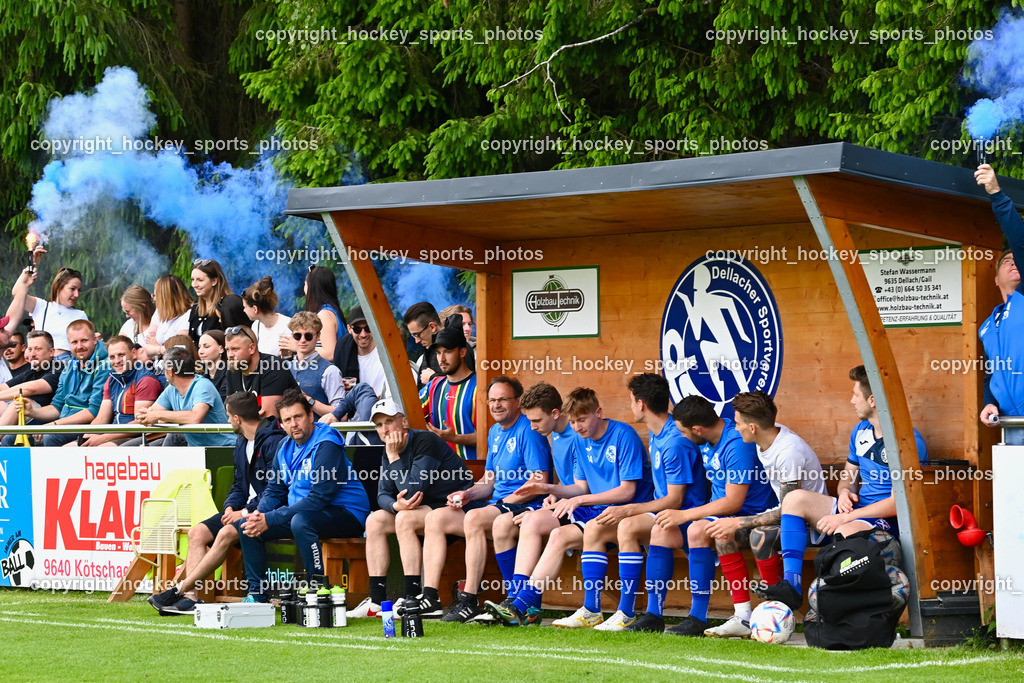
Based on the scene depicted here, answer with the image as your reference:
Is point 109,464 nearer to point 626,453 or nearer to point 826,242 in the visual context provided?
point 626,453

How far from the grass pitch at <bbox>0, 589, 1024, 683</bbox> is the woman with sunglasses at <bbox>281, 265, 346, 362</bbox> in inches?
141

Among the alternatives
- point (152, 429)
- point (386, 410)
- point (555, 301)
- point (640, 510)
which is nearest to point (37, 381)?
point (152, 429)

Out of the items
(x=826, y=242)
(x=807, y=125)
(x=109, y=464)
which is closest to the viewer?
(x=826, y=242)

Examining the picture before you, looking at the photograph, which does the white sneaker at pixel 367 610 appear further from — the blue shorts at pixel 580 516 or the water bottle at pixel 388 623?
the blue shorts at pixel 580 516

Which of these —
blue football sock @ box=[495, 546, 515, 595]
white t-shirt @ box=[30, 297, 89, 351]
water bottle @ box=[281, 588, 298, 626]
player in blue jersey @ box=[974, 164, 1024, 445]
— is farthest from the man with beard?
white t-shirt @ box=[30, 297, 89, 351]

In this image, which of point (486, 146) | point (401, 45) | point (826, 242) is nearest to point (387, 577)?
point (826, 242)

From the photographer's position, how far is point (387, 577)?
9469 millimetres

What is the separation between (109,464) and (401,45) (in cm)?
624

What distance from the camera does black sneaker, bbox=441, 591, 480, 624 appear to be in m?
8.58

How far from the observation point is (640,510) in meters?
8.40

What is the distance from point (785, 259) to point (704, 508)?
1.87 meters

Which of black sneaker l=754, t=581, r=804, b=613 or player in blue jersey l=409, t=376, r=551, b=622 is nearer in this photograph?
black sneaker l=754, t=581, r=804, b=613

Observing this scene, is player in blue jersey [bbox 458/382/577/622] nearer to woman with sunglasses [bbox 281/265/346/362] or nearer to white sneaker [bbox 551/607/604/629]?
white sneaker [bbox 551/607/604/629]

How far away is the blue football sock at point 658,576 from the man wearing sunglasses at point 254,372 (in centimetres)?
359
